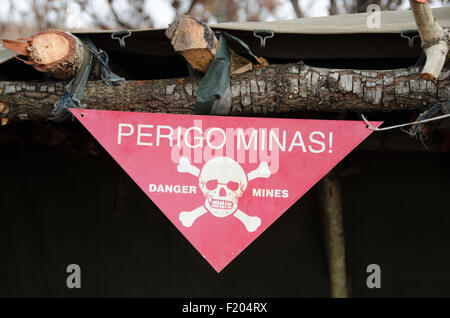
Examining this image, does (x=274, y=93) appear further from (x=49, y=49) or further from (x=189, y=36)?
(x=49, y=49)

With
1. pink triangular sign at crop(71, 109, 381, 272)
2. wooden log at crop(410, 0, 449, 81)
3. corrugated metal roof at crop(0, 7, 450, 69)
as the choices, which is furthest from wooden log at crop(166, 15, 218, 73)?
wooden log at crop(410, 0, 449, 81)

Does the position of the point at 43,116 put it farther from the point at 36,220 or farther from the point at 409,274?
the point at 409,274

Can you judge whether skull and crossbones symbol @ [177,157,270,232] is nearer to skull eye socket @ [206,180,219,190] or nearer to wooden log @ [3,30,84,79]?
skull eye socket @ [206,180,219,190]

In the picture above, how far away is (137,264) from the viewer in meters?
3.08

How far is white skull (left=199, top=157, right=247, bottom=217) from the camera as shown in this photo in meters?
1.67

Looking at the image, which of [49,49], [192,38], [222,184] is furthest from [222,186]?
[49,49]

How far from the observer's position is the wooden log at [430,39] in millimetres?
1444

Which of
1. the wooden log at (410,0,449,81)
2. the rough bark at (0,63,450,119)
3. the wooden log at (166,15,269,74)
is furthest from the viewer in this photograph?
the rough bark at (0,63,450,119)

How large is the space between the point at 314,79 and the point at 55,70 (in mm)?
1053

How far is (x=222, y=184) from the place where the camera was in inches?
66.1

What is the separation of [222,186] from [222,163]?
0.31 ft

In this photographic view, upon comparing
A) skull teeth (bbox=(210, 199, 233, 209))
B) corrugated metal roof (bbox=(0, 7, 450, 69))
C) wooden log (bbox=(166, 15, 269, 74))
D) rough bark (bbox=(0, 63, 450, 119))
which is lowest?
skull teeth (bbox=(210, 199, 233, 209))

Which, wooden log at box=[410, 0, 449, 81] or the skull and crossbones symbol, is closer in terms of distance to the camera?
wooden log at box=[410, 0, 449, 81]

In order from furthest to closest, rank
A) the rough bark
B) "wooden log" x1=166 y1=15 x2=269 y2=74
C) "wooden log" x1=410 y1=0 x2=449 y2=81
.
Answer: the rough bark
"wooden log" x1=166 y1=15 x2=269 y2=74
"wooden log" x1=410 y1=0 x2=449 y2=81
